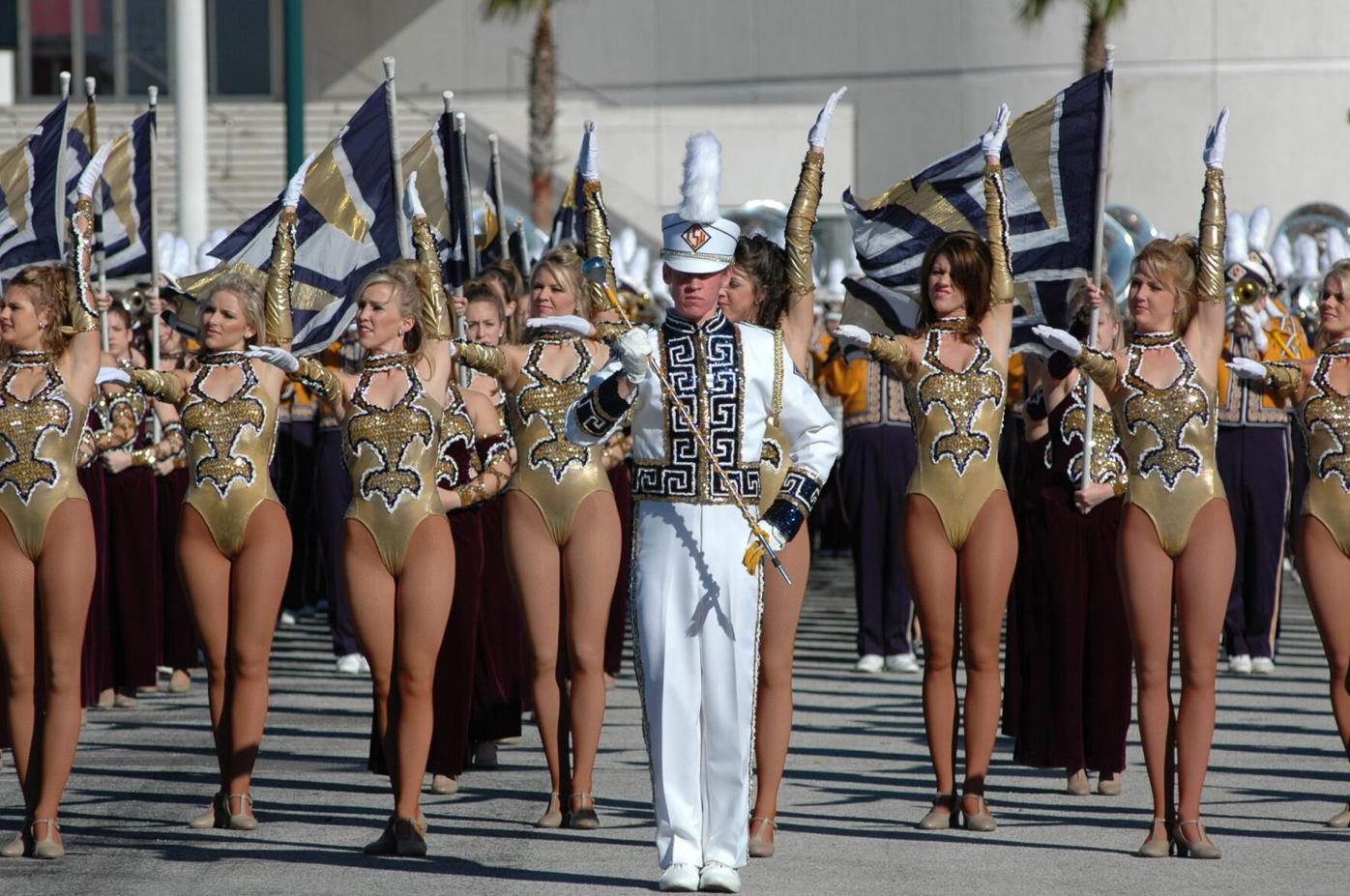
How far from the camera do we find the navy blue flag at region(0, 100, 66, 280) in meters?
9.62

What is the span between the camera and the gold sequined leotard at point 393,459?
768 cm

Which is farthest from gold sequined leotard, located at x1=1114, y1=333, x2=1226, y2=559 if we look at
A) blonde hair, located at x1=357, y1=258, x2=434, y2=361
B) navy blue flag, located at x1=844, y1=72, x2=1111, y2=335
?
blonde hair, located at x1=357, y1=258, x2=434, y2=361

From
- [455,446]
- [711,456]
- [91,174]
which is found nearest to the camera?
[711,456]

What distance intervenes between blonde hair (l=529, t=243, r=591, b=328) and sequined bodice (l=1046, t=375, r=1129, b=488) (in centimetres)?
210

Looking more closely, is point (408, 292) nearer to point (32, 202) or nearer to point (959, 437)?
point (959, 437)

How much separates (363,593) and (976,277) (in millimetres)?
2539

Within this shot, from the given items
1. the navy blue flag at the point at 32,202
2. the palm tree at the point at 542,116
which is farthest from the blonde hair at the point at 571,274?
the palm tree at the point at 542,116

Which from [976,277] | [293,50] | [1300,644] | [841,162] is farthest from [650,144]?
[976,277]

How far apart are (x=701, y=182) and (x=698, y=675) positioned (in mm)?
1565

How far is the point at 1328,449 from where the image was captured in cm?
823

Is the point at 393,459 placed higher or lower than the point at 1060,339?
lower

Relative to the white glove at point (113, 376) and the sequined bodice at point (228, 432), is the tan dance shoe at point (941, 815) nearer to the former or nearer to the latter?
the sequined bodice at point (228, 432)

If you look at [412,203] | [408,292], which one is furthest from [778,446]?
[412,203]

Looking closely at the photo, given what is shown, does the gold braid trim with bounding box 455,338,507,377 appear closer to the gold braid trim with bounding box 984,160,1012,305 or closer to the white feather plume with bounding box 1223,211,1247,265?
the gold braid trim with bounding box 984,160,1012,305
